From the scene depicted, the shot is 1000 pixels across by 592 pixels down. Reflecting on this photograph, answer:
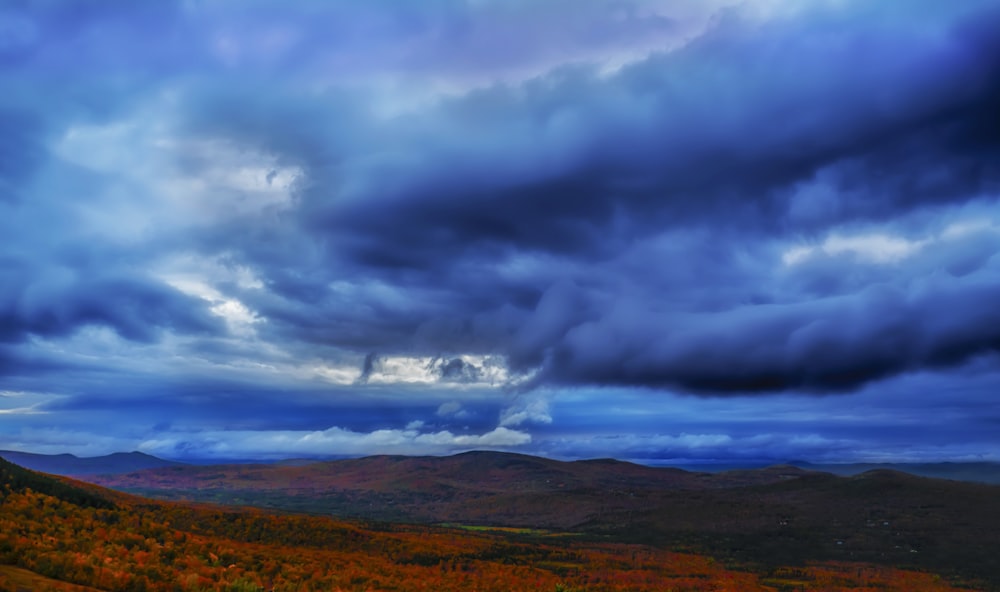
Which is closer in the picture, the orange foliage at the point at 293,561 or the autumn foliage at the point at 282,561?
the autumn foliage at the point at 282,561

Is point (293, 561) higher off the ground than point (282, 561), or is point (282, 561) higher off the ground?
point (282, 561)

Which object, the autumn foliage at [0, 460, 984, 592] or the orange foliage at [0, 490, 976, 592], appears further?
the orange foliage at [0, 490, 976, 592]

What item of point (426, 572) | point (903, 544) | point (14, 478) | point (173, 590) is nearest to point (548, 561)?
point (426, 572)

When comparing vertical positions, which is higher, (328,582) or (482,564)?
(328,582)

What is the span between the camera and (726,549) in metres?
172

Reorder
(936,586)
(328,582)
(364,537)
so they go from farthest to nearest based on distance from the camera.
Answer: (936,586) < (364,537) < (328,582)

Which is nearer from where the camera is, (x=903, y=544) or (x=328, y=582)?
(x=328, y=582)

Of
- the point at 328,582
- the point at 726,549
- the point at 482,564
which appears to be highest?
the point at 328,582

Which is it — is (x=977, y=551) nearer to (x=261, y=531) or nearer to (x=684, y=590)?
(x=684, y=590)

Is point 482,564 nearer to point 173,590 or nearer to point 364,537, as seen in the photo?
point 364,537

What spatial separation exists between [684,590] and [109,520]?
7064cm

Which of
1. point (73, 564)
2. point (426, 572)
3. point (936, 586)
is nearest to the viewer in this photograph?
point (73, 564)

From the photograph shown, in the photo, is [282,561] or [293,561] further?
[293,561]

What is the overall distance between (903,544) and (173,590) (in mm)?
193429
